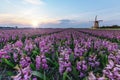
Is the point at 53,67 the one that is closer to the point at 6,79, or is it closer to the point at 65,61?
the point at 6,79

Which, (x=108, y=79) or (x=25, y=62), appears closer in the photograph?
(x=108, y=79)

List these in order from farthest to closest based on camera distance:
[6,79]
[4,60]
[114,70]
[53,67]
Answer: [4,60]
[53,67]
[6,79]
[114,70]

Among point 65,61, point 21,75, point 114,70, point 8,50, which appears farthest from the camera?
point 8,50

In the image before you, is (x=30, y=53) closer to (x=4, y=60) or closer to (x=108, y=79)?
(x=4, y=60)

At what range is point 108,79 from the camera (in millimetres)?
2645

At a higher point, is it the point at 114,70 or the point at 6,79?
the point at 114,70

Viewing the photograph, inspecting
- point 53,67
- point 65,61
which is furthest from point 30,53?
point 65,61

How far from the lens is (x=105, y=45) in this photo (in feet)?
26.0

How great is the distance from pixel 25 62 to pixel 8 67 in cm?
208

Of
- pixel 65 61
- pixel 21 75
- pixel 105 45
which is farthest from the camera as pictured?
pixel 105 45

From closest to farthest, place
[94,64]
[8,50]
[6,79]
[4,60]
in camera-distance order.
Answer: [94,64]
[6,79]
[4,60]
[8,50]

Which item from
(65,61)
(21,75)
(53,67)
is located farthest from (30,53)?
(21,75)

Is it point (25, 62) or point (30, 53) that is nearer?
point (25, 62)

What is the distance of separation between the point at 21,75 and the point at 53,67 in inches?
123
